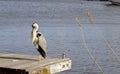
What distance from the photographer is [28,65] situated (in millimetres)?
9789

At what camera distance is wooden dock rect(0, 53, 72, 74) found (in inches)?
369

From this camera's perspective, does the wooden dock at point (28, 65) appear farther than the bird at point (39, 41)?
No

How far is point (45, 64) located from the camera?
9.98 meters

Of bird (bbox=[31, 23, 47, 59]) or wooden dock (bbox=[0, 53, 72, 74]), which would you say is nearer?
wooden dock (bbox=[0, 53, 72, 74])

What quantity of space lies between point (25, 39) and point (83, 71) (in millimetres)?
10132

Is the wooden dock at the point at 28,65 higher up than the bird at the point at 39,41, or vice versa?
the bird at the point at 39,41

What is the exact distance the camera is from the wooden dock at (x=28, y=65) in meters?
9.37

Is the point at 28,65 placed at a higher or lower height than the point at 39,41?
lower

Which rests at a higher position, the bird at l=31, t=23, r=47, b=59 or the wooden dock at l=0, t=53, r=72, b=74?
the bird at l=31, t=23, r=47, b=59

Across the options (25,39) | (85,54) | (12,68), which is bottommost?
(12,68)

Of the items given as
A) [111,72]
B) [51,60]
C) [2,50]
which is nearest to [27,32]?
[2,50]

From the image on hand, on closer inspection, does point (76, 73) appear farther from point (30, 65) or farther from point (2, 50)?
point (30, 65)

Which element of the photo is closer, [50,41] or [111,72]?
[111,72]

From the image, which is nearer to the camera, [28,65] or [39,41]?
[28,65]
